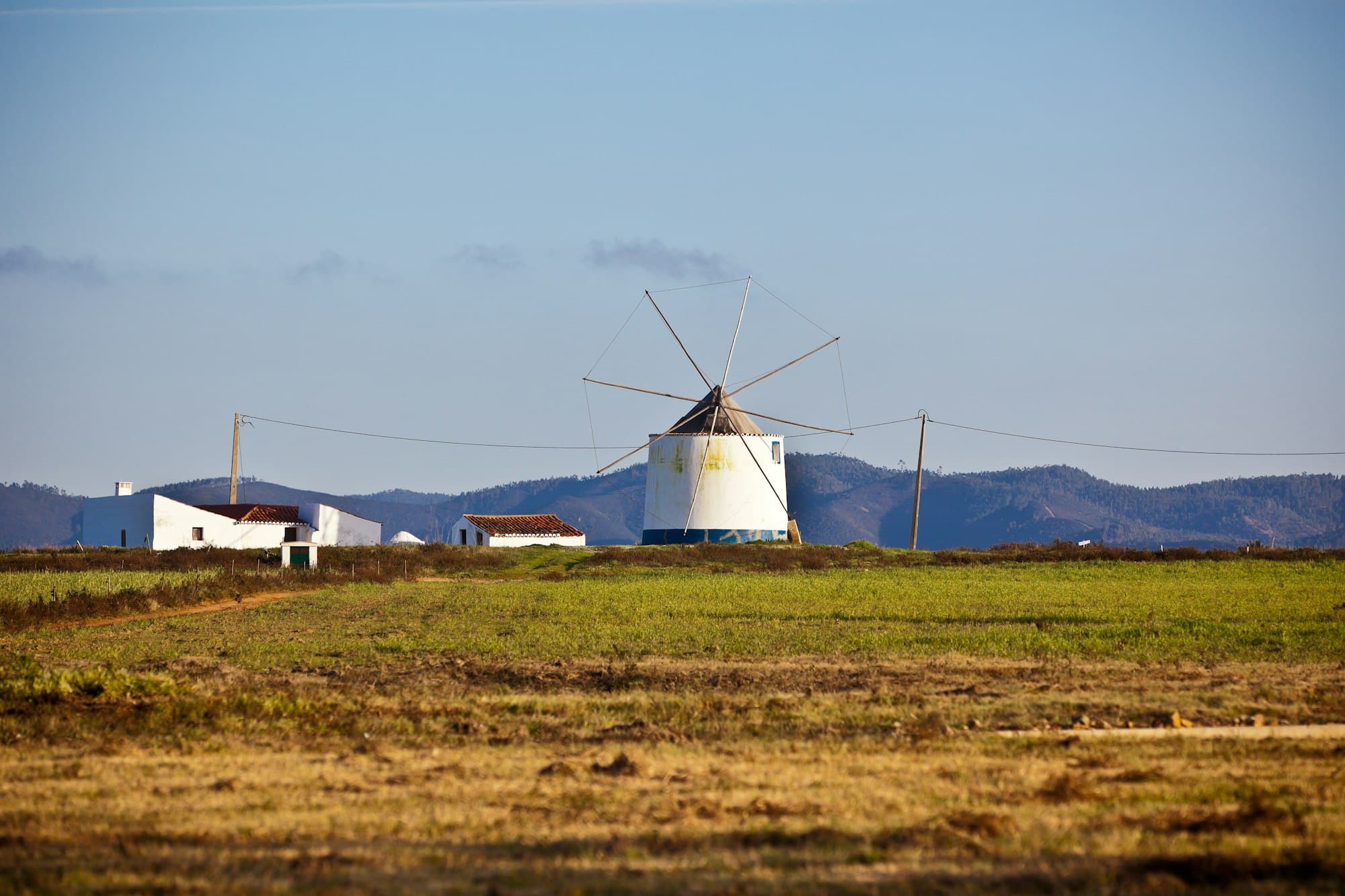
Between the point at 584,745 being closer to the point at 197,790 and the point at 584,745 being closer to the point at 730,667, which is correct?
the point at 197,790

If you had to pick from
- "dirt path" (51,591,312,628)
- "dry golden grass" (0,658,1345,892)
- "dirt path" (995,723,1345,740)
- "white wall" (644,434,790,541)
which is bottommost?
"dirt path" (51,591,312,628)

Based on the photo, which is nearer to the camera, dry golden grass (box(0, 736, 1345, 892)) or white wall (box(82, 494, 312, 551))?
dry golden grass (box(0, 736, 1345, 892))

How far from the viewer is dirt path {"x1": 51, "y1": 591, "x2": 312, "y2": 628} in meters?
26.9

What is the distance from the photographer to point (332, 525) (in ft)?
250

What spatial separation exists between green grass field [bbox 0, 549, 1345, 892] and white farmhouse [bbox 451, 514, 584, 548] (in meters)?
53.1

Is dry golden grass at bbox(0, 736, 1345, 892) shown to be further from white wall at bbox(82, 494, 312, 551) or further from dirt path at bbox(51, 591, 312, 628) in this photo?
white wall at bbox(82, 494, 312, 551)

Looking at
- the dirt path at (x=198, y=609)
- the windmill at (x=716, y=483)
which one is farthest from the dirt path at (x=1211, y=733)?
the windmill at (x=716, y=483)

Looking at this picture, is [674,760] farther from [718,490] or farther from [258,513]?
[258,513]

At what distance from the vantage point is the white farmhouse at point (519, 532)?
252 ft

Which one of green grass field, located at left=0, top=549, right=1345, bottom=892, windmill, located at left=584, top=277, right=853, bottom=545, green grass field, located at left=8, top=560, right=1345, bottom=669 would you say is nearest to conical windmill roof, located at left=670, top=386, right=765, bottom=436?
windmill, located at left=584, top=277, right=853, bottom=545

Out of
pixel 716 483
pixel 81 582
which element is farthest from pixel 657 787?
pixel 716 483

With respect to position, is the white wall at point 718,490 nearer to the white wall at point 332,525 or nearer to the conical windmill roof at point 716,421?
the conical windmill roof at point 716,421

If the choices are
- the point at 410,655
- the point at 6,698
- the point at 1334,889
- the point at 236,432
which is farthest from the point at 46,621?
the point at 236,432

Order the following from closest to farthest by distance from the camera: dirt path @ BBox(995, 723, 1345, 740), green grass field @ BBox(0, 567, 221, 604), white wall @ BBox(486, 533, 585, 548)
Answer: dirt path @ BBox(995, 723, 1345, 740), green grass field @ BBox(0, 567, 221, 604), white wall @ BBox(486, 533, 585, 548)
